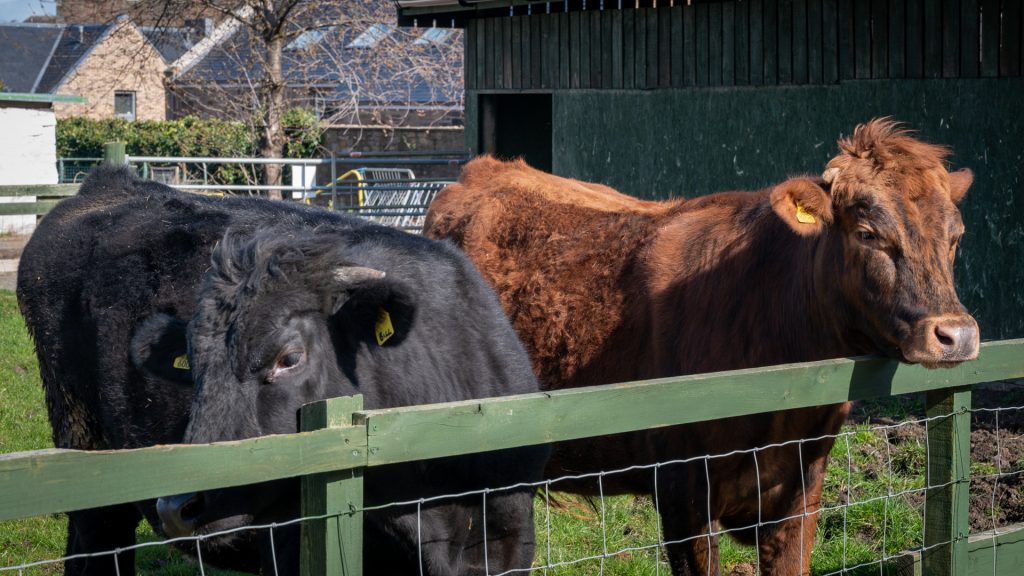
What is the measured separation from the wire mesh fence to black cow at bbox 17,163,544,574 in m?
0.22

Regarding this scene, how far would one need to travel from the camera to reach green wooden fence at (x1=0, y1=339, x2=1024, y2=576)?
2111 mm

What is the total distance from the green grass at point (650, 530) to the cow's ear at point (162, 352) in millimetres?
1784

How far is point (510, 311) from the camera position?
586 cm

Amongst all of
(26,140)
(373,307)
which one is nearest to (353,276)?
(373,307)

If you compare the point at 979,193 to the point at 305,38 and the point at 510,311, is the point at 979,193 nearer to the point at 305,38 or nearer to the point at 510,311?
the point at 510,311

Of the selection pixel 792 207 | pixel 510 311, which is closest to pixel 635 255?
pixel 510 311

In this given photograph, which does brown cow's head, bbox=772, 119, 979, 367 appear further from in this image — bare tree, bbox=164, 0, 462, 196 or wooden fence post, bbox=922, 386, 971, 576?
bare tree, bbox=164, 0, 462, 196

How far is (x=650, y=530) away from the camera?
5680mm

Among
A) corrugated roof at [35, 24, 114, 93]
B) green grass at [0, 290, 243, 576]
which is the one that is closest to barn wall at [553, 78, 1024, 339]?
green grass at [0, 290, 243, 576]

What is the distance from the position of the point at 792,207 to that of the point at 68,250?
3301mm

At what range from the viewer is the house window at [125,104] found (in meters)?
48.2

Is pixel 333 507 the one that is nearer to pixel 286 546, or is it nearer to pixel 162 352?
pixel 286 546

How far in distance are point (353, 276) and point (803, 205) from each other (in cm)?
179

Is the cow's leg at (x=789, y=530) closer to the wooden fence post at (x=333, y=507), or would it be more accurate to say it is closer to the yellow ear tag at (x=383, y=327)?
the yellow ear tag at (x=383, y=327)
